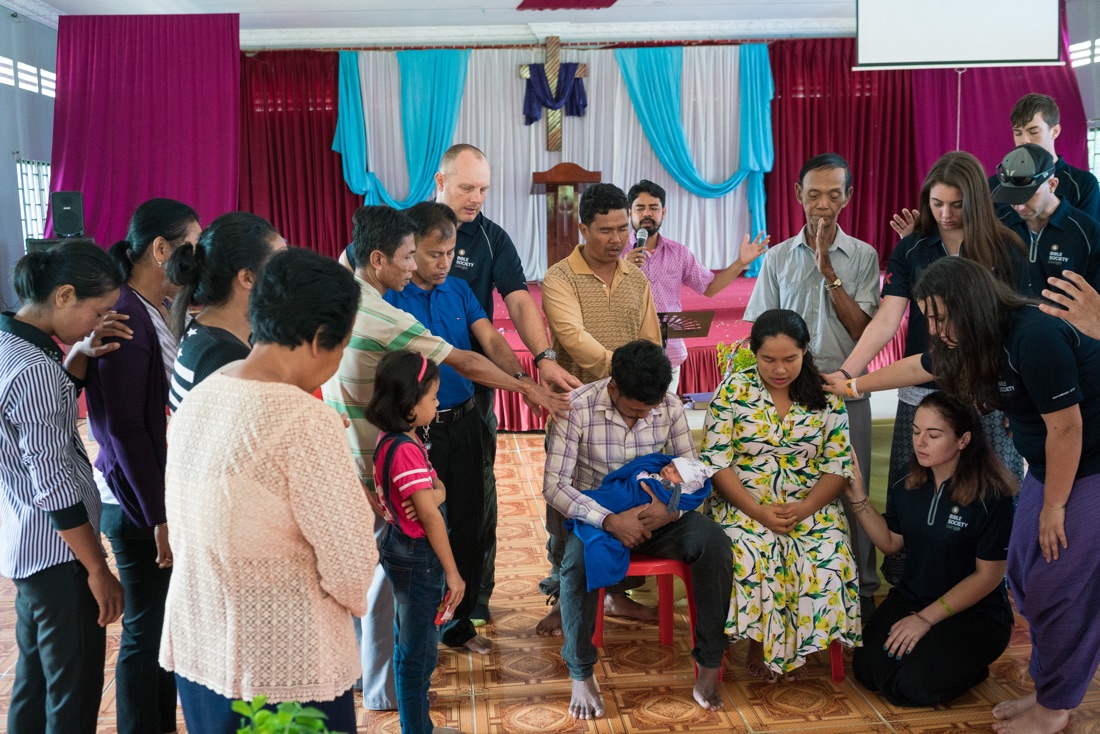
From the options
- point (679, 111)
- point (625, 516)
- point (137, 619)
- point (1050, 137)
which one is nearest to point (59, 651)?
point (137, 619)

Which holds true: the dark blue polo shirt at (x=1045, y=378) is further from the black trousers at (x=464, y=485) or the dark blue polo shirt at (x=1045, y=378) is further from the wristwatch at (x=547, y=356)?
the black trousers at (x=464, y=485)

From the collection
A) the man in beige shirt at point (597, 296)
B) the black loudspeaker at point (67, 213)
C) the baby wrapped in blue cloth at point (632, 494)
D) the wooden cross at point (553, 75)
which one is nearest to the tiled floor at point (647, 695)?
the baby wrapped in blue cloth at point (632, 494)

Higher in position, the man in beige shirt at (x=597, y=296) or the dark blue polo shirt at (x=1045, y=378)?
the man in beige shirt at (x=597, y=296)

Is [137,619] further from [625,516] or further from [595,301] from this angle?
[595,301]

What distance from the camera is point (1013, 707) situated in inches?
105

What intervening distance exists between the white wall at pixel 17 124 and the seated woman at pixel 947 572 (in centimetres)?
712

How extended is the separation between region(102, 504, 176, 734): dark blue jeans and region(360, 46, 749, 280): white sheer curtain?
799cm

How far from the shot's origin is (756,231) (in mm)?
→ 10195

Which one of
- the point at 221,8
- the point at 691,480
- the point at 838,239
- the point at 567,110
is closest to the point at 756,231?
the point at 567,110

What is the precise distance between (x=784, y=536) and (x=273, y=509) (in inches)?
76.8

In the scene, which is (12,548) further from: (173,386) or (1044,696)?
(1044,696)

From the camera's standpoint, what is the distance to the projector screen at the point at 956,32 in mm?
6566

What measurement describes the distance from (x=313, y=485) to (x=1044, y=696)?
216 cm

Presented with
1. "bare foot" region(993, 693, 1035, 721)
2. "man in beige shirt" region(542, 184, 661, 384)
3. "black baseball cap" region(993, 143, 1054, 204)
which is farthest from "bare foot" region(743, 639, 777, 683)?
"black baseball cap" region(993, 143, 1054, 204)
